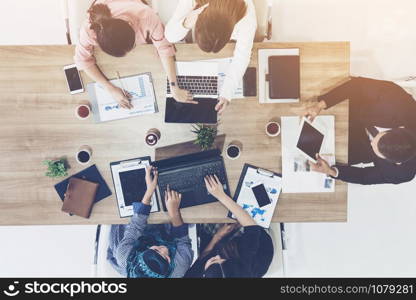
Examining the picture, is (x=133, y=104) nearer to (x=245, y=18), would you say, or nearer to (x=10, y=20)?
(x=245, y=18)

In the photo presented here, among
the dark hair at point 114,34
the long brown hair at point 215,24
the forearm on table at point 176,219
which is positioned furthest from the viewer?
the forearm on table at point 176,219

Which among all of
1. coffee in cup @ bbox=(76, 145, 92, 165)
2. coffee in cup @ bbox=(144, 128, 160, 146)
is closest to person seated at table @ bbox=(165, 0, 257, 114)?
coffee in cup @ bbox=(144, 128, 160, 146)

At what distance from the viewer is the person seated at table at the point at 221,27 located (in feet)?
4.71

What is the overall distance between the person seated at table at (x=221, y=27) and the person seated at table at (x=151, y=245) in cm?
60

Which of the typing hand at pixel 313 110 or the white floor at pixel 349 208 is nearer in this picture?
the typing hand at pixel 313 110

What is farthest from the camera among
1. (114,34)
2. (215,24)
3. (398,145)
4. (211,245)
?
(211,245)

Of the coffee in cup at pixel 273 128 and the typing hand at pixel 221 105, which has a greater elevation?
the typing hand at pixel 221 105

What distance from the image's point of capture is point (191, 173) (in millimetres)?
1888

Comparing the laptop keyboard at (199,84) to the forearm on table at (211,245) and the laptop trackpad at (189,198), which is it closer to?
the laptop trackpad at (189,198)

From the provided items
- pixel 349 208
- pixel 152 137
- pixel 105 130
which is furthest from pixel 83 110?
pixel 349 208

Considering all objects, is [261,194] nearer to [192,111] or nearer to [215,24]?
[192,111]

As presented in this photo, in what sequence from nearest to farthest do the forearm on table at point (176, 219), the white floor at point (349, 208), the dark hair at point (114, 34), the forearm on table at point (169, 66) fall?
the dark hair at point (114, 34) < the forearm on table at point (169, 66) < the forearm on table at point (176, 219) < the white floor at point (349, 208)

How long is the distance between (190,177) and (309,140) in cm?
65

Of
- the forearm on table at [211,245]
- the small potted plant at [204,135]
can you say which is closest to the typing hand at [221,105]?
the small potted plant at [204,135]
